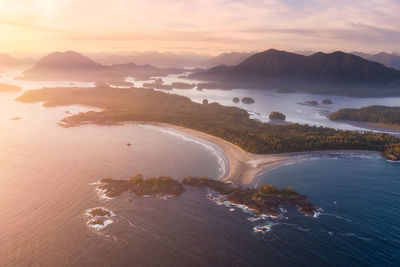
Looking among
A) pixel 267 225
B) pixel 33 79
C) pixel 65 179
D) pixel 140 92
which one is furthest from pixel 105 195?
pixel 33 79

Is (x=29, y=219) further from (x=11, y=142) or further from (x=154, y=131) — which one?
(x=154, y=131)

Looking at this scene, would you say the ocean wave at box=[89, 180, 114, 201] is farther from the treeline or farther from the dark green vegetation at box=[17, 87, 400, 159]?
the treeline

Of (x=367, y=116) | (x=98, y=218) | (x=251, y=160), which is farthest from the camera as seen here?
(x=367, y=116)

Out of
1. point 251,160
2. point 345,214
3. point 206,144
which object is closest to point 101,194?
point 251,160

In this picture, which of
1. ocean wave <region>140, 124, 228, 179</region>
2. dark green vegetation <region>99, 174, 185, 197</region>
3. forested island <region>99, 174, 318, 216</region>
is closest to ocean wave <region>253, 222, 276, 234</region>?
forested island <region>99, 174, 318, 216</region>

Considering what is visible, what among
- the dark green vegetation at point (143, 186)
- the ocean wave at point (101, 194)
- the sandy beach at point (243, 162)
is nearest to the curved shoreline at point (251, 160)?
the sandy beach at point (243, 162)

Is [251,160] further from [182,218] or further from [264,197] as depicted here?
[182,218]

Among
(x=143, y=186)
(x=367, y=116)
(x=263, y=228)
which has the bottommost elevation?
(x=263, y=228)
